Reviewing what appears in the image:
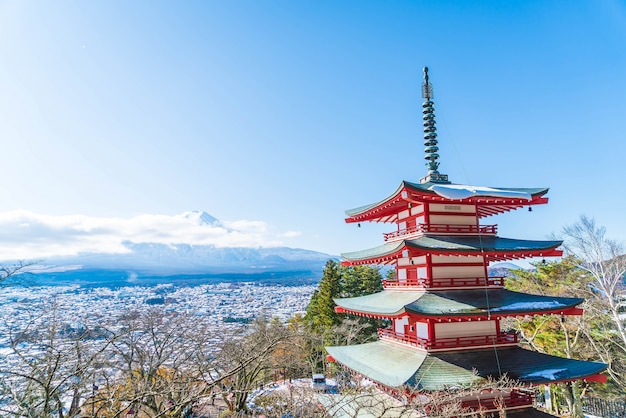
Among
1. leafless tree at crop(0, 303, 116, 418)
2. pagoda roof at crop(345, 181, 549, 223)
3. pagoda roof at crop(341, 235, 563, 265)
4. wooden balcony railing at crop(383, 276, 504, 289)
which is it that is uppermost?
pagoda roof at crop(345, 181, 549, 223)

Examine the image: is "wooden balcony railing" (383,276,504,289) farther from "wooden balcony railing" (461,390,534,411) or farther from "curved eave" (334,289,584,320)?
"wooden balcony railing" (461,390,534,411)

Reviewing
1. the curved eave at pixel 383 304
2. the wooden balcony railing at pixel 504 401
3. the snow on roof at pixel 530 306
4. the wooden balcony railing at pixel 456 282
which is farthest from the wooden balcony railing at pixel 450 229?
the wooden balcony railing at pixel 504 401

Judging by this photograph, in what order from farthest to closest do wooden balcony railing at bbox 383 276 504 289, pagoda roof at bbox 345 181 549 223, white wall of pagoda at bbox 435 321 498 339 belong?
1. wooden balcony railing at bbox 383 276 504 289
2. white wall of pagoda at bbox 435 321 498 339
3. pagoda roof at bbox 345 181 549 223

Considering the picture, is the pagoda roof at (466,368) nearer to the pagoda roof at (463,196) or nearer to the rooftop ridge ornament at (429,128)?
the pagoda roof at (463,196)

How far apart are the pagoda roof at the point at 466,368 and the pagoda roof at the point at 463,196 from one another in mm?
4306

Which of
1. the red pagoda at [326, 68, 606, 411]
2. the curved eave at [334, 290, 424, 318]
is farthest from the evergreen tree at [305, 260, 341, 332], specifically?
the red pagoda at [326, 68, 606, 411]

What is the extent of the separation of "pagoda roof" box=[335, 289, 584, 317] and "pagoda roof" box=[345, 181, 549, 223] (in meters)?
2.70

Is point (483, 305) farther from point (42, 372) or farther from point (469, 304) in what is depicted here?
point (42, 372)

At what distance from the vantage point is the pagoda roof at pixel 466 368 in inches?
361

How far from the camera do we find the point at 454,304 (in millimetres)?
10094

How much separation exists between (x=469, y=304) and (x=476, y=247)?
166 centimetres

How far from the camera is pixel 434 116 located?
13.4 metres

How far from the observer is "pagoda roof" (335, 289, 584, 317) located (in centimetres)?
976

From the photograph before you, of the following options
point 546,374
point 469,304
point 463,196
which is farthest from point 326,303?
point 463,196
